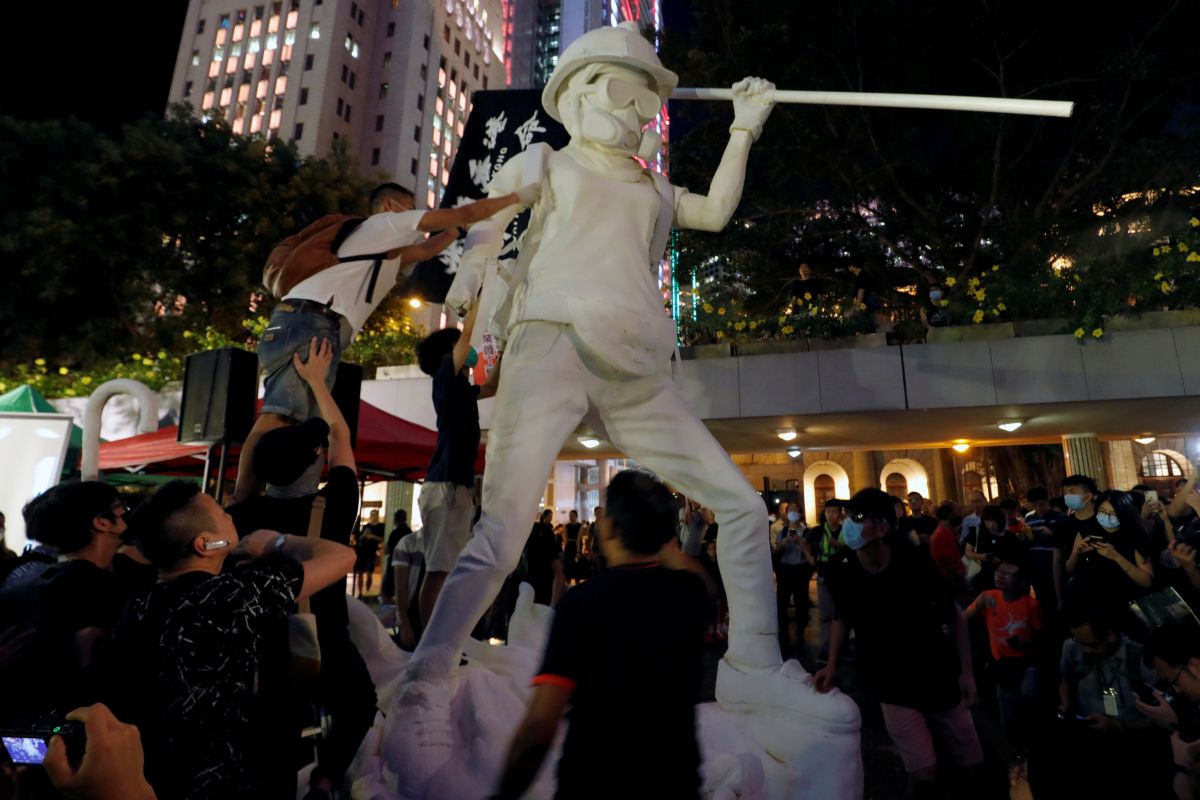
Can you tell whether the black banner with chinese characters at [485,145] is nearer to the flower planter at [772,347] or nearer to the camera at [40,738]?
the flower planter at [772,347]

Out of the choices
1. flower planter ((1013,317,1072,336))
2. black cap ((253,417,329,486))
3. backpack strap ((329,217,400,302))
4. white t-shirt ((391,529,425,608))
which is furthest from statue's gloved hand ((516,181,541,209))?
flower planter ((1013,317,1072,336))

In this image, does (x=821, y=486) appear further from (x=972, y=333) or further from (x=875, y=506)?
(x=875, y=506)

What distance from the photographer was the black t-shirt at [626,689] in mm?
1487

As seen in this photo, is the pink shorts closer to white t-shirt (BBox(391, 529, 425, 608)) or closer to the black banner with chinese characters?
white t-shirt (BBox(391, 529, 425, 608))

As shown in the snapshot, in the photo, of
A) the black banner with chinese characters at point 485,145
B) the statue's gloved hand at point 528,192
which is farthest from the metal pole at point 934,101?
the black banner with chinese characters at point 485,145

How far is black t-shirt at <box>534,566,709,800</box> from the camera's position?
1.49m

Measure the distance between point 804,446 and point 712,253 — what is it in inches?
168

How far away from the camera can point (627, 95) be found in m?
2.86

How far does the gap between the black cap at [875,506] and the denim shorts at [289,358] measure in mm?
2543

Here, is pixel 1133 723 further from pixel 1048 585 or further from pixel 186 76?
pixel 186 76

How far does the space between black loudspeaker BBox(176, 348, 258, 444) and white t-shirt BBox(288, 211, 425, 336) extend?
101 centimetres

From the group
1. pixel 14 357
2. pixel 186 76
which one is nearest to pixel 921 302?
pixel 14 357

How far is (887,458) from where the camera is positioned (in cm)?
2822

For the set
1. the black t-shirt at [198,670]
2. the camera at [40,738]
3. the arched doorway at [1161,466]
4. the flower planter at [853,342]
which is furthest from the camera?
the arched doorway at [1161,466]
